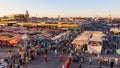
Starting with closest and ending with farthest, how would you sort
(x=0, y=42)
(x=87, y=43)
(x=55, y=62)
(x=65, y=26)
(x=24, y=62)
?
(x=24, y=62) < (x=55, y=62) < (x=87, y=43) < (x=0, y=42) < (x=65, y=26)

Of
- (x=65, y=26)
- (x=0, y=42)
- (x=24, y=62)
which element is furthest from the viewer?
(x=65, y=26)

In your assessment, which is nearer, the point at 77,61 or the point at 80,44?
the point at 77,61

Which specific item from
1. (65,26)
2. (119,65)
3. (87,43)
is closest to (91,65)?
(119,65)

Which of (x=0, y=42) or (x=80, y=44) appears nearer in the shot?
(x=80, y=44)

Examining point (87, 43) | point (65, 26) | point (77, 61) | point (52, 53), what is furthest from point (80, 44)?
point (65, 26)

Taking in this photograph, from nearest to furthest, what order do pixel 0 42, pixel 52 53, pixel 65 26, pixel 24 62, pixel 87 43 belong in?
pixel 24 62
pixel 52 53
pixel 87 43
pixel 0 42
pixel 65 26

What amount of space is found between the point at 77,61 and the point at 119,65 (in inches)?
149

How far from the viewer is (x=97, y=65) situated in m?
24.9

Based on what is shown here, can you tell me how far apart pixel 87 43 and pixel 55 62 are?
877 cm

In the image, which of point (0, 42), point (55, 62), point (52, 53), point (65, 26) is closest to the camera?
point (55, 62)

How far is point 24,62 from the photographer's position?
23.8m

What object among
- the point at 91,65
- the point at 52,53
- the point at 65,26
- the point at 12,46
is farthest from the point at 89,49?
the point at 65,26

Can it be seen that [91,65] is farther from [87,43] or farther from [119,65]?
[87,43]

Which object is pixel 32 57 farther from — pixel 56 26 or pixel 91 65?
pixel 56 26
